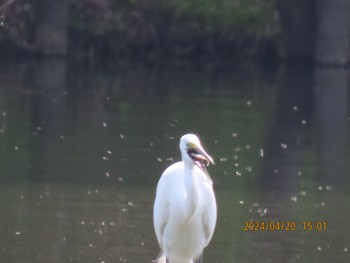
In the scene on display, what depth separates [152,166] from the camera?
1460cm

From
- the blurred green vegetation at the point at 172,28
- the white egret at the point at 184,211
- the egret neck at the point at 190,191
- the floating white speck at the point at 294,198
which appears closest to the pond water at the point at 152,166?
the floating white speck at the point at 294,198

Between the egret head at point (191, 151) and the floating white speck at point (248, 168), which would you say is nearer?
the egret head at point (191, 151)

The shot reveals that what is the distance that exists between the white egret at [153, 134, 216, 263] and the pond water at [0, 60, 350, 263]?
786 millimetres

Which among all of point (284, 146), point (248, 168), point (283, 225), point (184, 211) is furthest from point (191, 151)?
point (284, 146)

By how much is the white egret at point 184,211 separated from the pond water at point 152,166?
2.58 feet

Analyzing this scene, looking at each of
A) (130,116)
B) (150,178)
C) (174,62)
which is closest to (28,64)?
(174,62)

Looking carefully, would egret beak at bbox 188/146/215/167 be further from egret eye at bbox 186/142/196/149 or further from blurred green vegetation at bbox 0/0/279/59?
blurred green vegetation at bbox 0/0/279/59

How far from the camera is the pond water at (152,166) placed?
1061 cm

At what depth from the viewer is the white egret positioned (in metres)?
8.69

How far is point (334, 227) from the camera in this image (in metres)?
11.5

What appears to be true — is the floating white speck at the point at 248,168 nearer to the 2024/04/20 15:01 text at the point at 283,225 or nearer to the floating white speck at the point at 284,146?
the floating white speck at the point at 284,146

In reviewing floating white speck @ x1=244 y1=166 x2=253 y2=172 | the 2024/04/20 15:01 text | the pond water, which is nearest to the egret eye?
the pond water

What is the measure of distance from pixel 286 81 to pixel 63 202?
735 inches

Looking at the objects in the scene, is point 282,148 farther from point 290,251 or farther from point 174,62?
point 174,62
